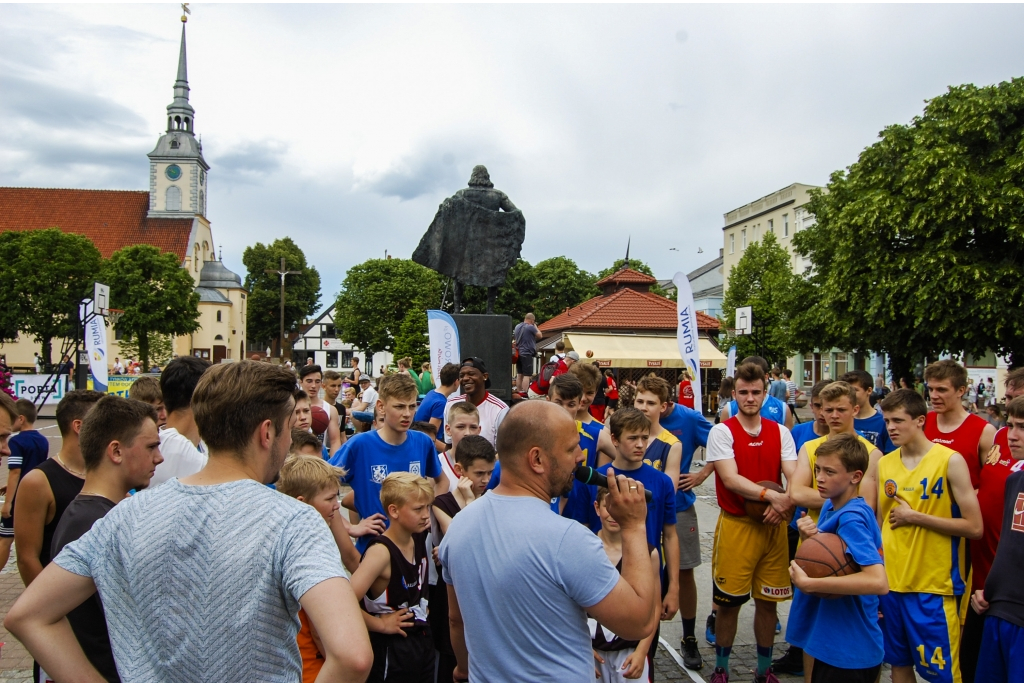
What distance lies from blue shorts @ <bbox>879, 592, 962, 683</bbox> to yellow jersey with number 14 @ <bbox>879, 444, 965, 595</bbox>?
0.06 metres

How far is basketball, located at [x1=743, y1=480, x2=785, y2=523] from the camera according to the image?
4.69m

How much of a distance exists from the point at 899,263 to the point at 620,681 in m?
23.9

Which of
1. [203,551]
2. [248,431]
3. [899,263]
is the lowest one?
[203,551]

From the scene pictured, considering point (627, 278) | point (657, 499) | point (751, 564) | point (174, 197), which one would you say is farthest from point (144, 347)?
point (657, 499)

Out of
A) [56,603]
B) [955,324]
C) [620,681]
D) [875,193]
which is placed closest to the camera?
[56,603]

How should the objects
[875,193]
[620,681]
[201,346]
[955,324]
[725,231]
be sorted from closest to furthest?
[620,681]
[955,324]
[875,193]
[725,231]
[201,346]

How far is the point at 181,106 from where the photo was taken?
7850 cm

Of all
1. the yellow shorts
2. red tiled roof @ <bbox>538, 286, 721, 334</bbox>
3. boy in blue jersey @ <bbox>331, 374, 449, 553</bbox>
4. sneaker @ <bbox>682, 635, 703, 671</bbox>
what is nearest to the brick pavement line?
sneaker @ <bbox>682, 635, 703, 671</bbox>

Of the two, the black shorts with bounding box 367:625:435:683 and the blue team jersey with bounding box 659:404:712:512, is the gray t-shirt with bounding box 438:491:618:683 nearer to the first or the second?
the black shorts with bounding box 367:625:435:683

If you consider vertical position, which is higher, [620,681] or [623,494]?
[623,494]

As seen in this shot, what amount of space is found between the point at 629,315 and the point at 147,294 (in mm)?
36230

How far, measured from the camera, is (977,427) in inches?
177

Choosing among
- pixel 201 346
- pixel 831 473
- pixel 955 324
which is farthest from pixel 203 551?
pixel 201 346

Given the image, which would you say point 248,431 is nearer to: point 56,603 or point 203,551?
point 203,551
